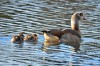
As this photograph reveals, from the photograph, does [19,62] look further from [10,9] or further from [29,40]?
[10,9]

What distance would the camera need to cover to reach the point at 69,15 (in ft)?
88.4

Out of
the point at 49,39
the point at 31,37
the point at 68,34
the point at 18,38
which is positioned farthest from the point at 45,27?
the point at 18,38

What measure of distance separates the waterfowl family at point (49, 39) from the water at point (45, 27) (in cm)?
27

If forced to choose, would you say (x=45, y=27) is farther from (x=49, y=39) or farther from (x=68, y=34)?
(x=49, y=39)

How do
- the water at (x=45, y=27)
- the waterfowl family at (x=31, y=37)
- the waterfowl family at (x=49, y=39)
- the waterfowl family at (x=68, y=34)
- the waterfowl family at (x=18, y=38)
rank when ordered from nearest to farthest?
1. the water at (x=45, y=27)
2. the waterfowl family at (x=18, y=38)
3. the waterfowl family at (x=31, y=37)
4. the waterfowl family at (x=49, y=39)
5. the waterfowl family at (x=68, y=34)

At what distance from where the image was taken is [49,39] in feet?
72.4

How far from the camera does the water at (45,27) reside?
1820 cm

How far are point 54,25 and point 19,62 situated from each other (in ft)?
22.3

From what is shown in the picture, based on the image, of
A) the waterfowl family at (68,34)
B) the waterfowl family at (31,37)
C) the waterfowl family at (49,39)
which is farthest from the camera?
the waterfowl family at (68,34)

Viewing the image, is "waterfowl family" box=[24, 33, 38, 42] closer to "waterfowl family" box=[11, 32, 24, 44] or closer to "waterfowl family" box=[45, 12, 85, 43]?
"waterfowl family" box=[11, 32, 24, 44]

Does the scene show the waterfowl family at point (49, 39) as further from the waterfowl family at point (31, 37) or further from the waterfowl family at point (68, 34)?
the waterfowl family at point (31, 37)

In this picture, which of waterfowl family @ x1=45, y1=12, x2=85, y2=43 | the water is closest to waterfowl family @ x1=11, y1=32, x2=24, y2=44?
the water

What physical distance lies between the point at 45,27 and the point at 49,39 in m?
1.83

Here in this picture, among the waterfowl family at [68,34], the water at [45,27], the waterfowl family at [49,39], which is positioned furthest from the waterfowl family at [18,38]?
the waterfowl family at [68,34]
